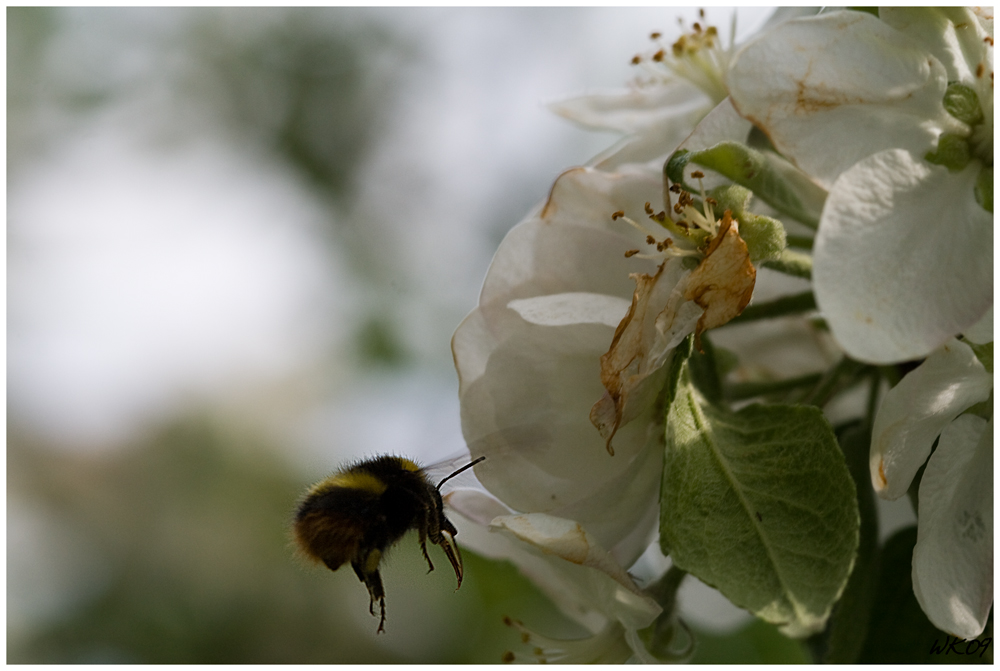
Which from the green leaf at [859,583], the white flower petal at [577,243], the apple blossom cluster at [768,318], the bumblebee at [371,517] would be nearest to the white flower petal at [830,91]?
the apple blossom cluster at [768,318]

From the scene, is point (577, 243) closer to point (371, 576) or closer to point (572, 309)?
point (572, 309)

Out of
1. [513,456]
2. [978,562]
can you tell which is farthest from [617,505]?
[978,562]

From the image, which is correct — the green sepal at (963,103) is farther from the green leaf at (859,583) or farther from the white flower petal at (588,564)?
the white flower petal at (588,564)

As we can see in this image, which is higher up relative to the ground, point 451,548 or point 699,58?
point 699,58

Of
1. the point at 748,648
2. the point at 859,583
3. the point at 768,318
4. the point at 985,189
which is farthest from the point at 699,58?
the point at 748,648

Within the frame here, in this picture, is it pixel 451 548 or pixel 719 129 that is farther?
pixel 451 548

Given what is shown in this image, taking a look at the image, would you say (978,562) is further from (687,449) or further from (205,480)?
(205,480)

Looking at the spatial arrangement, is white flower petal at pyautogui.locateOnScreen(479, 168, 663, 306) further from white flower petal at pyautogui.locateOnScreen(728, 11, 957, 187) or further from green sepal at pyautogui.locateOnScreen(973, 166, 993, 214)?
green sepal at pyautogui.locateOnScreen(973, 166, 993, 214)
